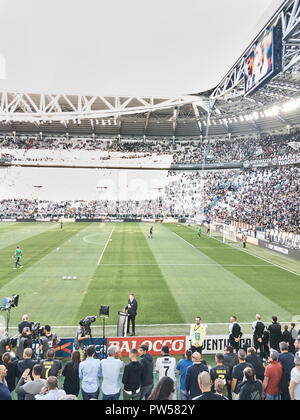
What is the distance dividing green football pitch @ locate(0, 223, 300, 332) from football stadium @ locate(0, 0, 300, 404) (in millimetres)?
125

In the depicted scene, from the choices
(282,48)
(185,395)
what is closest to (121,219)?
(282,48)

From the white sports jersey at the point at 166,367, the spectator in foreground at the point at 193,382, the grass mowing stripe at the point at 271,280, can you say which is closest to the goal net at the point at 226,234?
the grass mowing stripe at the point at 271,280

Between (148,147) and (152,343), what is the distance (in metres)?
71.5

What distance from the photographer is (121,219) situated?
64000 millimetres

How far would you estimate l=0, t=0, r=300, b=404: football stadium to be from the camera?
22.6ft

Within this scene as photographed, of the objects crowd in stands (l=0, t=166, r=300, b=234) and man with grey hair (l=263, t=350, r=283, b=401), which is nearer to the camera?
man with grey hair (l=263, t=350, r=283, b=401)

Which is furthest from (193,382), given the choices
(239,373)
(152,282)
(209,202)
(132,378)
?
(209,202)

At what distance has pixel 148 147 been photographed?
7912 cm

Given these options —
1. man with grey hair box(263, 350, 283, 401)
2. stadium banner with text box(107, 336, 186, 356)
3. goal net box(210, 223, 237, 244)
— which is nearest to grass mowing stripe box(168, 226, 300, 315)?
stadium banner with text box(107, 336, 186, 356)

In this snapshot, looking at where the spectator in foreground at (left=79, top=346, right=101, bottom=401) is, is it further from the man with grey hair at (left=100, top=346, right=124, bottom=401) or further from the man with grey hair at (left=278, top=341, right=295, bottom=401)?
the man with grey hair at (left=278, top=341, right=295, bottom=401)

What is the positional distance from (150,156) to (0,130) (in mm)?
34211

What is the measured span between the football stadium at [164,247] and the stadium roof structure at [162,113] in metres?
0.43

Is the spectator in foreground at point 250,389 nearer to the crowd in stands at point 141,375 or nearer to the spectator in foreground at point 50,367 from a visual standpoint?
the crowd in stands at point 141,375
